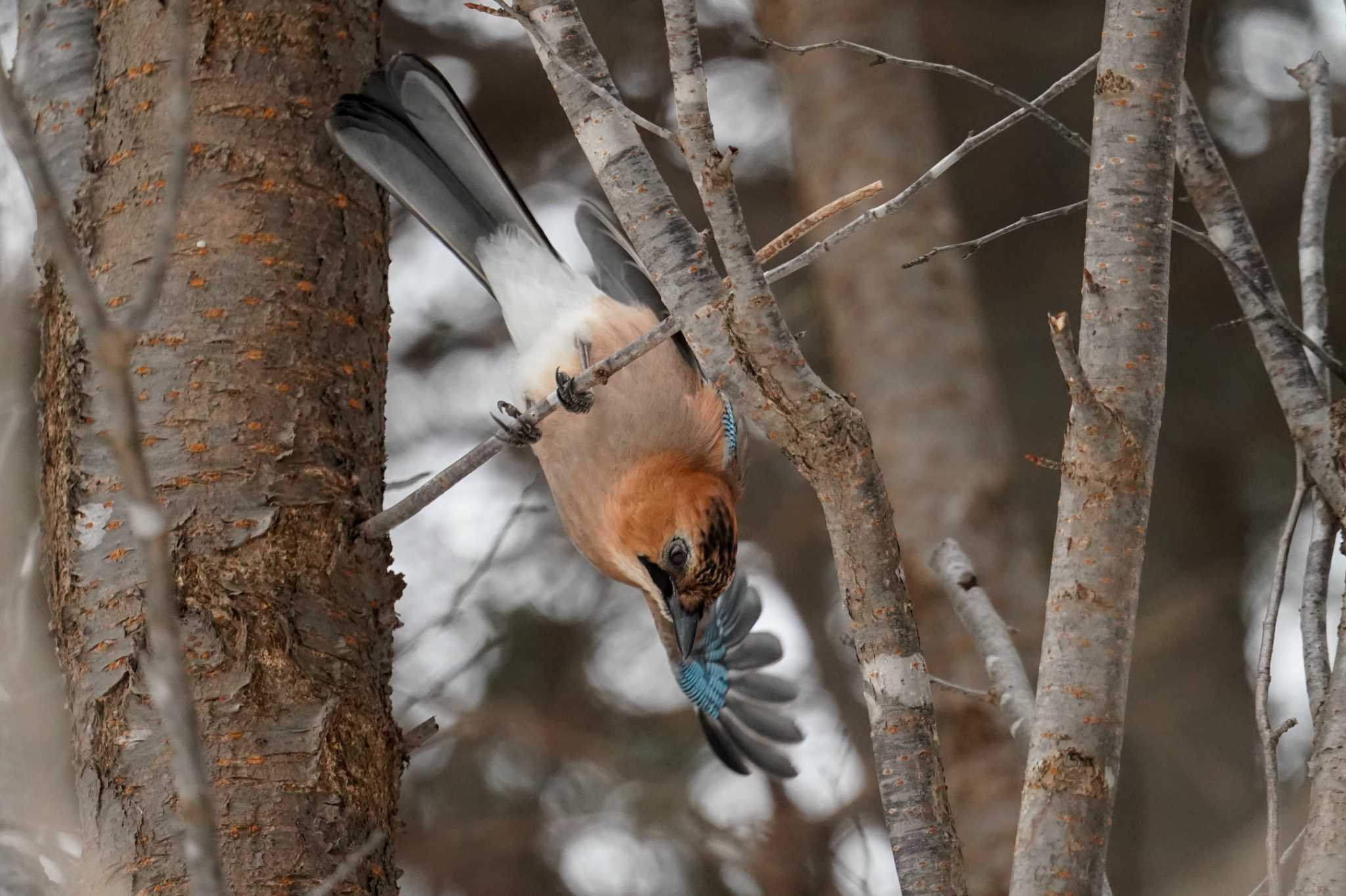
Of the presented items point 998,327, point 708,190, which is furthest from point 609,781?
point 708,190

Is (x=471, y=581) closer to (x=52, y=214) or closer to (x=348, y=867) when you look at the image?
(x=348, y=867)

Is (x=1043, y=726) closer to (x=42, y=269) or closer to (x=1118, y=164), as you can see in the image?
(x=1118, y=164)

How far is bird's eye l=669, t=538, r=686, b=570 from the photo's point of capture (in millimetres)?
3477

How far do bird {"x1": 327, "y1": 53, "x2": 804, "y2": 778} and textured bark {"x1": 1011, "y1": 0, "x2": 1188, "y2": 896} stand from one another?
4.92 ft

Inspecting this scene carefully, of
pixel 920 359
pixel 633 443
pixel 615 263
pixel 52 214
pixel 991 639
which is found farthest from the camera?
pixel 920 359

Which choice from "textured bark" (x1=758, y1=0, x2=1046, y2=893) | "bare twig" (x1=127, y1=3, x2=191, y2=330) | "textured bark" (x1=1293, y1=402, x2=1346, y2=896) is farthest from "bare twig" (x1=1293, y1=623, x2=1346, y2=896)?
"textured bark" (x1=758, y1=0, x2=1046, y2=893)

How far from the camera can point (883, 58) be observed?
82.1 inches

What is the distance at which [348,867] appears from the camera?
4.91ft

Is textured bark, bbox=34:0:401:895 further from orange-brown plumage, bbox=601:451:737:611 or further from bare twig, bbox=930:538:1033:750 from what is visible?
orange-brown plumage, bbox=601:451:737:611

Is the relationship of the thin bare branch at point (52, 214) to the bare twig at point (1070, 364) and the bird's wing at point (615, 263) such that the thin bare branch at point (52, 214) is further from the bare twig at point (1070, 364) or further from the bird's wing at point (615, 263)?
the bird's wing at point (615, 263)

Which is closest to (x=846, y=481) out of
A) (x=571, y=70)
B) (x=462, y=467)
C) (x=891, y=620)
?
(x=891, y=620)

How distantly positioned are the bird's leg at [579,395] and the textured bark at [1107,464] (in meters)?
0.99

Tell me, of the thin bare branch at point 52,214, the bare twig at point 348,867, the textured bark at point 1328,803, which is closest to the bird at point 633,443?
the bare twig at point 348,867

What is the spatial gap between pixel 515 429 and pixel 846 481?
3.87ft
